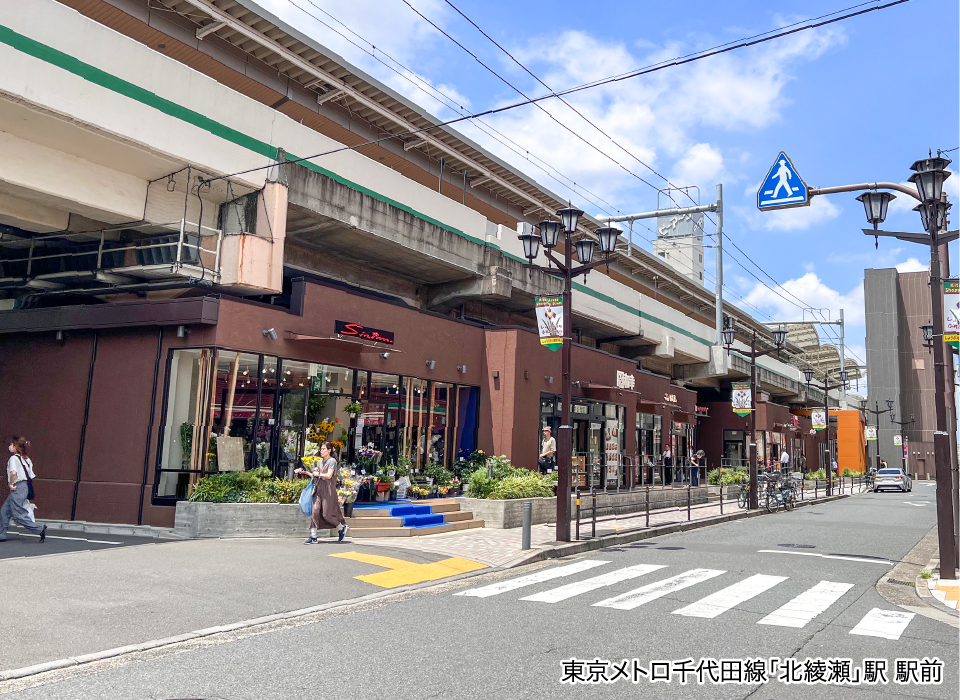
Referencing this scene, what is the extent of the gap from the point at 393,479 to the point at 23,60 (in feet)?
39.7

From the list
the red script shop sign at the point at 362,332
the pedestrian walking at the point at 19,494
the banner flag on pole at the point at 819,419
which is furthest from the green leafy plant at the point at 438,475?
the banner flag on pole at the point at 819,419

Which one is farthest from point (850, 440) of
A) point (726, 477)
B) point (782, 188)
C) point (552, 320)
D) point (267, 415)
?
point (267, 415)

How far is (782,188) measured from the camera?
498 inches

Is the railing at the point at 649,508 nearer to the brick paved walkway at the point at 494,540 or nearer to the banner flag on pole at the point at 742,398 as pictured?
the brick paved walkway at the point at 494,540

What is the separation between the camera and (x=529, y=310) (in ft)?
98.4

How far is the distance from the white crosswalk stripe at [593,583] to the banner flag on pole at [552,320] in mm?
5288

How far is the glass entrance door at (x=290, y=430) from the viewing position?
1703 centimetres

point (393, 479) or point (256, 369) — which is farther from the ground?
point (256, 369)

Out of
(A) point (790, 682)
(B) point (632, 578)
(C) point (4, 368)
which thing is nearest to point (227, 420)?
(C) point (4, 368)

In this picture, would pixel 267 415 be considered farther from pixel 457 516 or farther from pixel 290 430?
pixel 457 516

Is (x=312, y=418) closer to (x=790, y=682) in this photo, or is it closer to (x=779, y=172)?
(x=779, y=172)

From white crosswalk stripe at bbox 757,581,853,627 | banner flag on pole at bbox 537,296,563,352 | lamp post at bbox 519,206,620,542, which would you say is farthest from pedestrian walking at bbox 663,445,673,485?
white crosswalk stripe at bbox 757,581,853,627

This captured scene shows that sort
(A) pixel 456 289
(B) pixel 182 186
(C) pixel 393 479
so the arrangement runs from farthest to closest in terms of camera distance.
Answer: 1. (A) pixel 456 289
2. (C) pixel 393 479
3. (B) pixel 182 186

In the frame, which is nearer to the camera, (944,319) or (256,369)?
(944,319)
